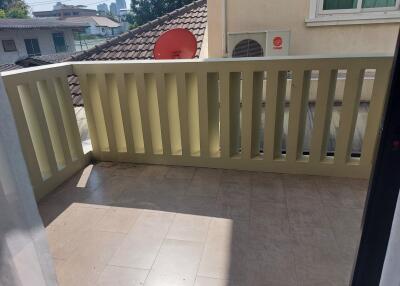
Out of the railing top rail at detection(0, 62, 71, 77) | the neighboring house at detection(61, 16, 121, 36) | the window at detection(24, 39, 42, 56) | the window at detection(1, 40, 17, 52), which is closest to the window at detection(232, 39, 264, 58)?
the railing top rail at detection(0, 62, 71, 77)

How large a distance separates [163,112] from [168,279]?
1.46 metres

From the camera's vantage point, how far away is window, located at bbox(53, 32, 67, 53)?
2333 cm

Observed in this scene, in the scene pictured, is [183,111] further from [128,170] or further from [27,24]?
[27,24]

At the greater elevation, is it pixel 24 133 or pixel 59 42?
pixel 24 133

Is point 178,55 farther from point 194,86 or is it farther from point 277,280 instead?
point 277,280

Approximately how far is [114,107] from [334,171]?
207 cm

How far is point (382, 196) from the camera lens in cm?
79

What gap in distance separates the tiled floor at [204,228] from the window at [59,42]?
24960 mm

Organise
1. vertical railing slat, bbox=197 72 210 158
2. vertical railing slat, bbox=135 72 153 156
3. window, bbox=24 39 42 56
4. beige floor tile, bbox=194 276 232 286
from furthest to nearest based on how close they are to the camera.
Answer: window, bbox=24 39 42 56 < vertical railing slat, bbox=135 72 153 156 < vertical railing slat, bbox=197 72 210 158 < beige floor tile, bbox=194 276 232 286

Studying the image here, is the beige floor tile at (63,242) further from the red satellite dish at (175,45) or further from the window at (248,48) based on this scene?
the window at (248,48)

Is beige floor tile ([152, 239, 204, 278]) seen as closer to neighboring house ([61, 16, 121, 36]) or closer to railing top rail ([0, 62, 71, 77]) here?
railing top rail ([0, 62, 71, 77])

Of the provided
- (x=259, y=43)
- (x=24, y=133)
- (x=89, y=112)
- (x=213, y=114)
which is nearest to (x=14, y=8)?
(x=259, y=43)

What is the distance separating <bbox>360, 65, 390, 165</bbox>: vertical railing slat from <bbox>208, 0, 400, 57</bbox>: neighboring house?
8.60 ft

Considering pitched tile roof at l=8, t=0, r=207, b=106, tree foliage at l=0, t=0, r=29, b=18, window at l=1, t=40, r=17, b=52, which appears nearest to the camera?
pitched tile roof at l=8, t=0, r=207, b=106
